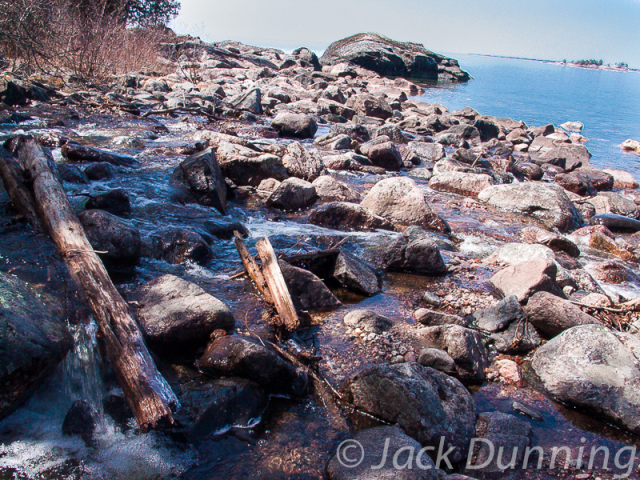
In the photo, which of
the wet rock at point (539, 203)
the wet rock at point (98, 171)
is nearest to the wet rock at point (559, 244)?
the wet rock at point (539, 203)

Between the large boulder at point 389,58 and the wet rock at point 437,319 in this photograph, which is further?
the large boulder at point 389,58

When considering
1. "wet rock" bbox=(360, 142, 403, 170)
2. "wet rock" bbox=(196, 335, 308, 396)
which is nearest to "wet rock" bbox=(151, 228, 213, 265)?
"wet rock" bbox=(196, 335, 308, 396)

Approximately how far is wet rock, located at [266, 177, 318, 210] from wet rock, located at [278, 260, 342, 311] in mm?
2830

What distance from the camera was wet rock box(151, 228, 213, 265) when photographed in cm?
491

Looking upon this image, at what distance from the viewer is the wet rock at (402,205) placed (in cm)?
713

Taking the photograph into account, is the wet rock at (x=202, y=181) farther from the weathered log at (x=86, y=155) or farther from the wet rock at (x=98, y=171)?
the weathered log at (x=86, y=155)

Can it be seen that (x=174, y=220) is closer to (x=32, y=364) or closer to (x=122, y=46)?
(x=32, y=364)

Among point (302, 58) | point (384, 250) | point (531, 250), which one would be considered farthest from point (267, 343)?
point (302, 58)

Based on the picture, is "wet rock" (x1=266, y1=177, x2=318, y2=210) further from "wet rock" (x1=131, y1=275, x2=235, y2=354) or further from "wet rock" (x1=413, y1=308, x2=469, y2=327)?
"wet rock" (x1=413, y1=308, x2=469, y2=327)

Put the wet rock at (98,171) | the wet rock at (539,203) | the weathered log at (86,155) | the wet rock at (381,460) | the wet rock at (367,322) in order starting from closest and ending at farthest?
the wet rock at (381,460)
the wet rock at (367,322)
the wet rock at (98,171)
the weathered log at (86,155)
the wet rock at (539,203)

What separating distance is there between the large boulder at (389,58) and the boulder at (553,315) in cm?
4479

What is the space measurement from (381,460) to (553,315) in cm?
263

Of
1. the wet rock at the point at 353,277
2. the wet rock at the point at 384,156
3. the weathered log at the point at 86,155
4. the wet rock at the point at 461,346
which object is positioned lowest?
the wet rock at the point at 461,346

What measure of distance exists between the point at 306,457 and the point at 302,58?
138 ft
